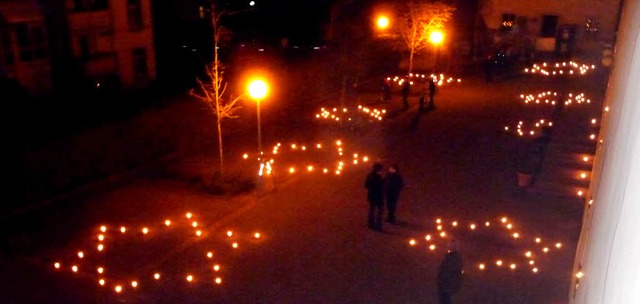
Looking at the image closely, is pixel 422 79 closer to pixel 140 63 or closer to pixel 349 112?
pixel 349 112

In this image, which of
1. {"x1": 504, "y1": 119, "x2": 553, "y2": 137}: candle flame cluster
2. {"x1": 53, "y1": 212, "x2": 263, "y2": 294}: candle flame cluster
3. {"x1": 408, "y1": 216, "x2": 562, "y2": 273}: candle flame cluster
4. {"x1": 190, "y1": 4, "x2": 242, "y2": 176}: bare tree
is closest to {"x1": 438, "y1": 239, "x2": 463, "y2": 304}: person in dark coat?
{"x1": 408, "y1": 216, "x2": 562, "y2": 273}: candle flame cluster

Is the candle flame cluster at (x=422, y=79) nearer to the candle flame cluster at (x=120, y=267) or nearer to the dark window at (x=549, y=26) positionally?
the dark window at (x=549, y=26)

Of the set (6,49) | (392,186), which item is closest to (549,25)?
(6,49)

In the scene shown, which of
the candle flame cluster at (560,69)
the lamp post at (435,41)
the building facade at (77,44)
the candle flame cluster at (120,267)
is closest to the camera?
the candle flame cluster at (120,267)

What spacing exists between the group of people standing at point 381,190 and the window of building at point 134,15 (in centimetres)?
1759

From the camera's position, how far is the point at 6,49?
77.5 feet

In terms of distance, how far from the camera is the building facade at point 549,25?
125 feet

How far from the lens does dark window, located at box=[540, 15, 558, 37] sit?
39.3 meters

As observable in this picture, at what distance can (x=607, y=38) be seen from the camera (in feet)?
125

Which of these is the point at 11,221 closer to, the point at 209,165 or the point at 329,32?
the point at 209,165

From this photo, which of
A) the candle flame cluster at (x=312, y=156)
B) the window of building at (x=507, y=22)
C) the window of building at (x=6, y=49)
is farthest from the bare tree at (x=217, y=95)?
the window of building at (x=507, y=22)

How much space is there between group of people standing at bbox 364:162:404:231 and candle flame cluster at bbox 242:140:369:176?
3.87 meters

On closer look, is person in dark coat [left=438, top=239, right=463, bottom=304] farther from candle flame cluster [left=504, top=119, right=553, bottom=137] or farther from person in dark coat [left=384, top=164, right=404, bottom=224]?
candle flame cluster [left=504, top=119, right=553, bottom=137]

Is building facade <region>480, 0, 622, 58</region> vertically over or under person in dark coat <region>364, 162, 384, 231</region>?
over
